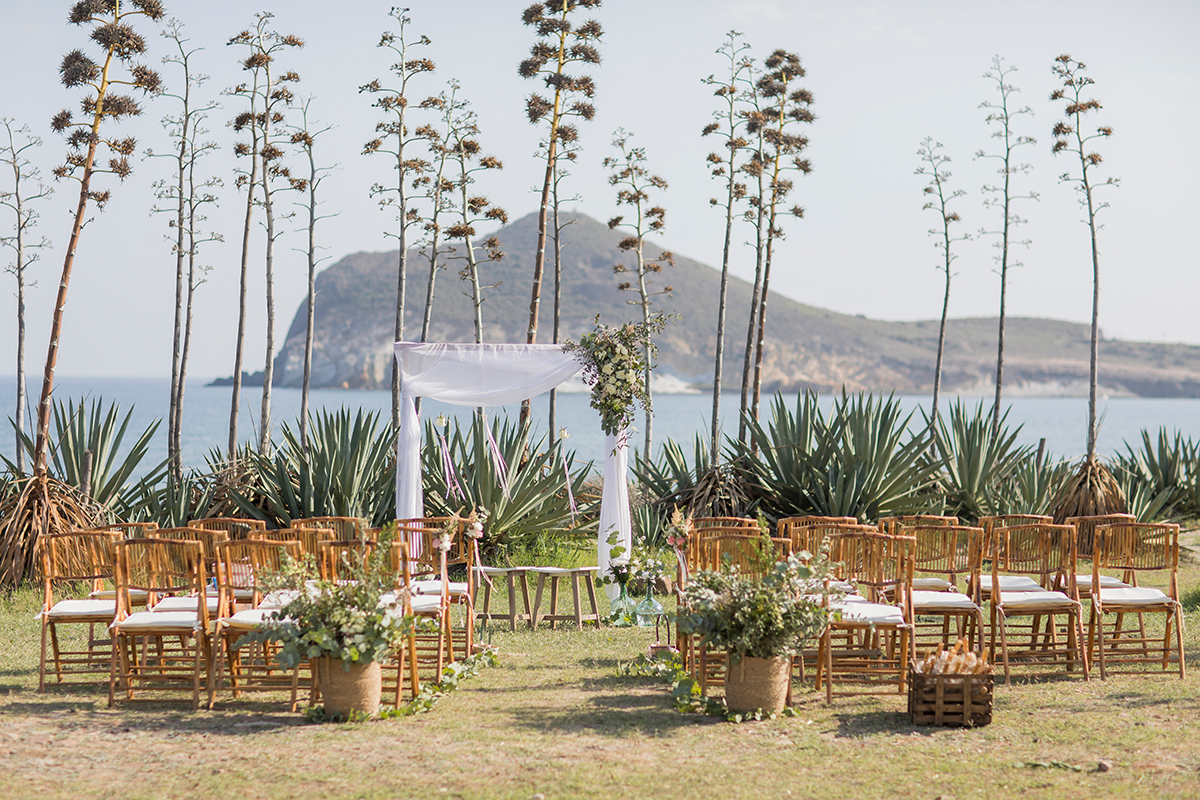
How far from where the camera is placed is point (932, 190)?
56.7 ft

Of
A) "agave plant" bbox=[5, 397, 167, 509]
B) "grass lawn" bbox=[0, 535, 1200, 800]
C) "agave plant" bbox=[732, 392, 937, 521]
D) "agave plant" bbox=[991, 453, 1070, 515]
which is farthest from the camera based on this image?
"agave plant" bbox=[991, 453, 1070, 515]

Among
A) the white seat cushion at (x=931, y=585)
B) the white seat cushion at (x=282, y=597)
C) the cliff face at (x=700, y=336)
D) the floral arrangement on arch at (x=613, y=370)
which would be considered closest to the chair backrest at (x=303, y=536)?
the white seat cushion at (x=282, y=597)

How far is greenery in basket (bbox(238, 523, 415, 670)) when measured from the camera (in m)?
5.10

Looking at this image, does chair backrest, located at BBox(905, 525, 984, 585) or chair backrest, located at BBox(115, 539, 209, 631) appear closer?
chair backrest, located at BBox(115, 539, 209, 631)

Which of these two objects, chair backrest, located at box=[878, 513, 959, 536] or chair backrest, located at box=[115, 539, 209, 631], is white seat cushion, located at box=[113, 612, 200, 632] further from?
chair backrest, located at box=[878, 513, 959, 536]

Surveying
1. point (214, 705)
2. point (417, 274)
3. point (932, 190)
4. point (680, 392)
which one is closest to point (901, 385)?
point (680, 392)

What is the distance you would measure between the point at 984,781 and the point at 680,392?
87318mm

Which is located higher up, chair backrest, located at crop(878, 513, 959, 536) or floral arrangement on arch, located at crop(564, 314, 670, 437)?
floral arrangement on arch, located at crop(564, 314, 670, 437)

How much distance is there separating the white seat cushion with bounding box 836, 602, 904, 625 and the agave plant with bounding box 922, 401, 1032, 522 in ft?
19.6

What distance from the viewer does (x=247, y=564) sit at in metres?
6.33

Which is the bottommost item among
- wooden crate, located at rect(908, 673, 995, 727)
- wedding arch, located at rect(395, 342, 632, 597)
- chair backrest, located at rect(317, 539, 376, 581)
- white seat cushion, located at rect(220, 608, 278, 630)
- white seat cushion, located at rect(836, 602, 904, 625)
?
wooden crate, located at rect(908, 673, 995, 727)

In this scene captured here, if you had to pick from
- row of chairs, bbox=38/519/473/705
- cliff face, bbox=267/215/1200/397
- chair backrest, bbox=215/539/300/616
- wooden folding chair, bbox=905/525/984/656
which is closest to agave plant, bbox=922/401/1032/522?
wooden folding chair, bbox=905/525/984/656

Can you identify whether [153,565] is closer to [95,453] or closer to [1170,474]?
[95,453]

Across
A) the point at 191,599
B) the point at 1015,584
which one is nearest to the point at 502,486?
the point at 191,599
